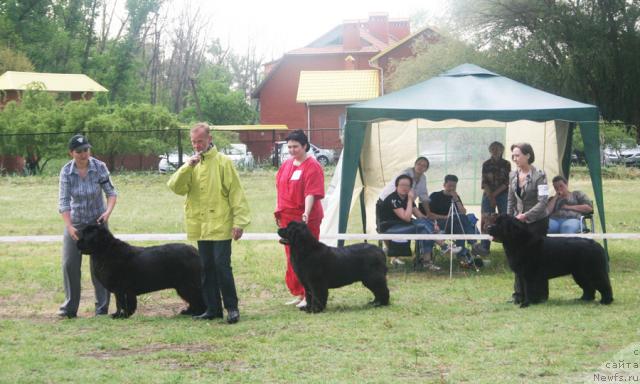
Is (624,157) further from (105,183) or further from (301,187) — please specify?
(105,183)

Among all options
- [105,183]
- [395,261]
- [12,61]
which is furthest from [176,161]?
[12,61]

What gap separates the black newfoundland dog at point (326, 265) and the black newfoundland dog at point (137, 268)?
84 cm

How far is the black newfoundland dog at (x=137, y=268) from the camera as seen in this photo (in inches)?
280

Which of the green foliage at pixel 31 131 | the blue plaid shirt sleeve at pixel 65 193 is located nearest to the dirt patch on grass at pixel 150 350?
the blue plaid shirt sleeve at pixel 65 193

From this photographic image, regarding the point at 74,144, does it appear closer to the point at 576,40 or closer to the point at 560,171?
the point at 560,171

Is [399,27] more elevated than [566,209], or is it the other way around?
[399,27]

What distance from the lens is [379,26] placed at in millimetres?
56781

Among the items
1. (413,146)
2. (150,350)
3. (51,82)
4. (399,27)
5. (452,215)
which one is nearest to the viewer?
(150,350)

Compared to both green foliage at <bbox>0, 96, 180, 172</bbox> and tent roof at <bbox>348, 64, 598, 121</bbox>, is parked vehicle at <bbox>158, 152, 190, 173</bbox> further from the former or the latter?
tent roof at <bbox>348, 64, 598, 121</bbox>

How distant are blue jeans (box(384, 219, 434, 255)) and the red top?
2707 mm

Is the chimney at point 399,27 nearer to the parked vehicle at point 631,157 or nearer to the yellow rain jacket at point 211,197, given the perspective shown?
the parked vehicle at point 631,157

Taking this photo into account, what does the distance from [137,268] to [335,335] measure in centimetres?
185

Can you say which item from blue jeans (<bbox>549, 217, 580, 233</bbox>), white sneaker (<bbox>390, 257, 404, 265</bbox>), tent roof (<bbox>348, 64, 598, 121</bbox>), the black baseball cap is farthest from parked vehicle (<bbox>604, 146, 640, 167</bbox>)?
the black baseball cap

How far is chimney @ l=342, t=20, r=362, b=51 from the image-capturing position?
53.4 m
